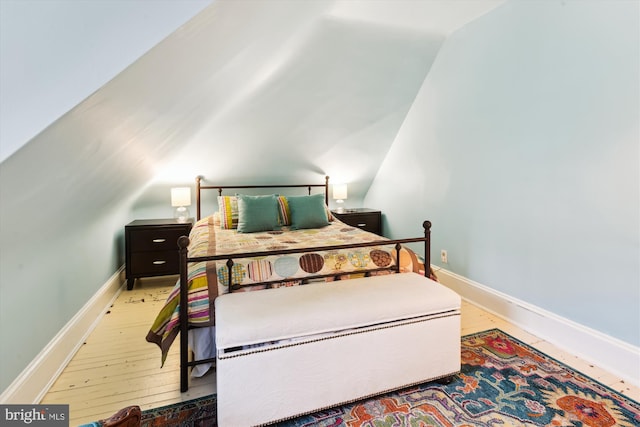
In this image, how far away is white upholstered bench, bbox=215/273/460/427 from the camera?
1438mm

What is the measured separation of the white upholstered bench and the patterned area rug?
9cm

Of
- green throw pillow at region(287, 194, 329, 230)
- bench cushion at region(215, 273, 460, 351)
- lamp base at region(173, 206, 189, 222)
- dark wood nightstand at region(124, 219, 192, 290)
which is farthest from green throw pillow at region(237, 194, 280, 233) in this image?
bench cushion at region(215, 273, 460, 351)

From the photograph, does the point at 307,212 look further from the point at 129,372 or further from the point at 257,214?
the point at 129,372

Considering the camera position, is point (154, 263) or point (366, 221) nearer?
point (154, 263)

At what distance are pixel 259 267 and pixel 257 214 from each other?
3.98 ft

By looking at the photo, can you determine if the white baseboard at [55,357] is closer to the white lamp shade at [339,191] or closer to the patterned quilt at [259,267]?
the patterned quilt at [259,267]

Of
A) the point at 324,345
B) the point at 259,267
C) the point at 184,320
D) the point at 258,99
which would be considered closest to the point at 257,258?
the point at 259,267

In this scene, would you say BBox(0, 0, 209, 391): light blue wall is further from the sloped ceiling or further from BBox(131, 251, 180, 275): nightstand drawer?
BBox(131, 251, 180, 275): nightstand drawer

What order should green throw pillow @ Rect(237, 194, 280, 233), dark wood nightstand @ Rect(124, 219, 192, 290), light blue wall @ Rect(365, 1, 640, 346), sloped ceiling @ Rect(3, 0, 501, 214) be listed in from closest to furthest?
sloped ceiling @ Rect(3, 0, 501, 214), light blue wall @ Rect(365, 1, 640, 346), green throw pillow @ Rect(237, 194, 280, 233), dark wood nightstand @ Rect(124, 219, 192, 290)

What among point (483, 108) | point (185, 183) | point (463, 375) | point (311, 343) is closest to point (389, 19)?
point (483, 108)

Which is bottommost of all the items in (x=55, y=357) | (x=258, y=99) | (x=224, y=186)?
(x=55, y=357)

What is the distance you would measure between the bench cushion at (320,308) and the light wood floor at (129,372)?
1.98 feet

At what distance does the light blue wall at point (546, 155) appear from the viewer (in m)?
1.83

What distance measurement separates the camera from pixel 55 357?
1.91 meters
